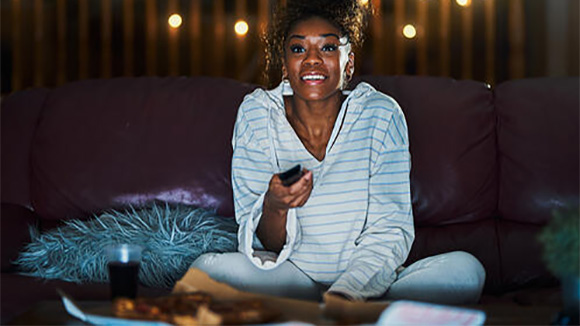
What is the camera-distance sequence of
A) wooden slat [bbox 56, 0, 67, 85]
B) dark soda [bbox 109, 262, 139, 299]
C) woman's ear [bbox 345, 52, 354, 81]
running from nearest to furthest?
dark soda [bbox 109, 262, 139, 299], woman's ear [bbox 345, 52, 354, 81], wooden slat [bbox 56, 0, 67, 85]

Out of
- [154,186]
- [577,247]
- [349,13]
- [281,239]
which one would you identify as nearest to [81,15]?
[154,186]

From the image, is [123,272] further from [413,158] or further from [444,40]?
[444,40]

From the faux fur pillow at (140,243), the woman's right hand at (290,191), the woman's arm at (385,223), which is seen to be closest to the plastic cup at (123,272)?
the woman's right hand at (290,191)

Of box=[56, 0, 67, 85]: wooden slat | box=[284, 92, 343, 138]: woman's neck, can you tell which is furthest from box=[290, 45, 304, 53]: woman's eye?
box=[56, 0, 67, 85]: wooden slat

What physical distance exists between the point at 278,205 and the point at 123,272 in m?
0.40

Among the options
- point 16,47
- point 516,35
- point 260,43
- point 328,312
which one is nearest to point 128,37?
point 16,47

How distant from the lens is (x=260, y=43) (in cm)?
409

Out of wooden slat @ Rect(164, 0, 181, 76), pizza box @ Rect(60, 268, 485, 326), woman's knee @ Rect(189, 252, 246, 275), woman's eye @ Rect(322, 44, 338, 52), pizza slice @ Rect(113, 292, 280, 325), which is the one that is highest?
wooden slat @ Rect(164, 0, 181, 76)

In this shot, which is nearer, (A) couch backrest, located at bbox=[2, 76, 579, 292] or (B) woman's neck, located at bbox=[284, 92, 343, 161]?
(B) woman's neck, located at bbox=[284, 92, 343, 161]

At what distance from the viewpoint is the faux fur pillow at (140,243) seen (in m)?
1.81

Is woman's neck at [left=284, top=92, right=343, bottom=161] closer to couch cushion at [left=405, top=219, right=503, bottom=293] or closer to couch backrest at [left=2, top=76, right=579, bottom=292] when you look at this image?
couch backrest at [left=2, top=76, right=579, bottom=292]

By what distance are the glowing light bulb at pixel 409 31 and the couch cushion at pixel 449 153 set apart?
2016 millimetres

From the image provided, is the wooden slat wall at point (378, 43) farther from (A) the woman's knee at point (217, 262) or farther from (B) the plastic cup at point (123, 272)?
(B) the plastic cup at point (123, 272)

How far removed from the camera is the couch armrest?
6.29 feet
